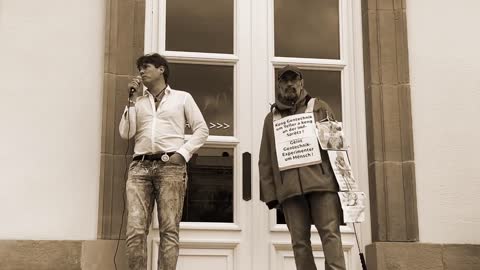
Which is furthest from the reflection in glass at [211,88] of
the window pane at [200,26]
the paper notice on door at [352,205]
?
the paper notice on door at [352,205]

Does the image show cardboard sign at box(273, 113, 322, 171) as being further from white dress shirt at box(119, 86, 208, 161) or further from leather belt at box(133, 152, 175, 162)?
leather belt at box(133, 152, 175, 162)

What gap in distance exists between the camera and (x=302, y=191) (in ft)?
16.3

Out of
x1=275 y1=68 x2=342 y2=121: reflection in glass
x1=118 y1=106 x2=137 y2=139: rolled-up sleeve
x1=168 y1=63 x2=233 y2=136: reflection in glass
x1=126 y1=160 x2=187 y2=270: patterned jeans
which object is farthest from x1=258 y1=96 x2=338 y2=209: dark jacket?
x1=275 y1=68 x2=342 y2=121: reflection in glass

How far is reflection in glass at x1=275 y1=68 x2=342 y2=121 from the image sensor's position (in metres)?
6.69

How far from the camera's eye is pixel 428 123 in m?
6.48

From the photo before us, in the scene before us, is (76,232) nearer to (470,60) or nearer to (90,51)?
(90,51)

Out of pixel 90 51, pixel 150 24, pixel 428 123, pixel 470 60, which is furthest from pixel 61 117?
pixel 470 60

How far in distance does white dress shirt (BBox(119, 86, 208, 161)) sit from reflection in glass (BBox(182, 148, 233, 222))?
813mm

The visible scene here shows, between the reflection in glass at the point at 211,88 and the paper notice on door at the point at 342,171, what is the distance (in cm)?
154

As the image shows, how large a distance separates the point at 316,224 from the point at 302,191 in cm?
25

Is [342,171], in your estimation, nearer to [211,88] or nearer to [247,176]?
[247,176]

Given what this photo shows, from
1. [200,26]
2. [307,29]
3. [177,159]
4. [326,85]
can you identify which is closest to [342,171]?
[177,159]

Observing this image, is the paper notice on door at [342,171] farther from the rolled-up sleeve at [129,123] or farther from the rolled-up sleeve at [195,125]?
the rolled-up sleeve at [129,123]

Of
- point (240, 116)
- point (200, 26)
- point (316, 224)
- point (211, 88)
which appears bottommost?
point (316, 224)
